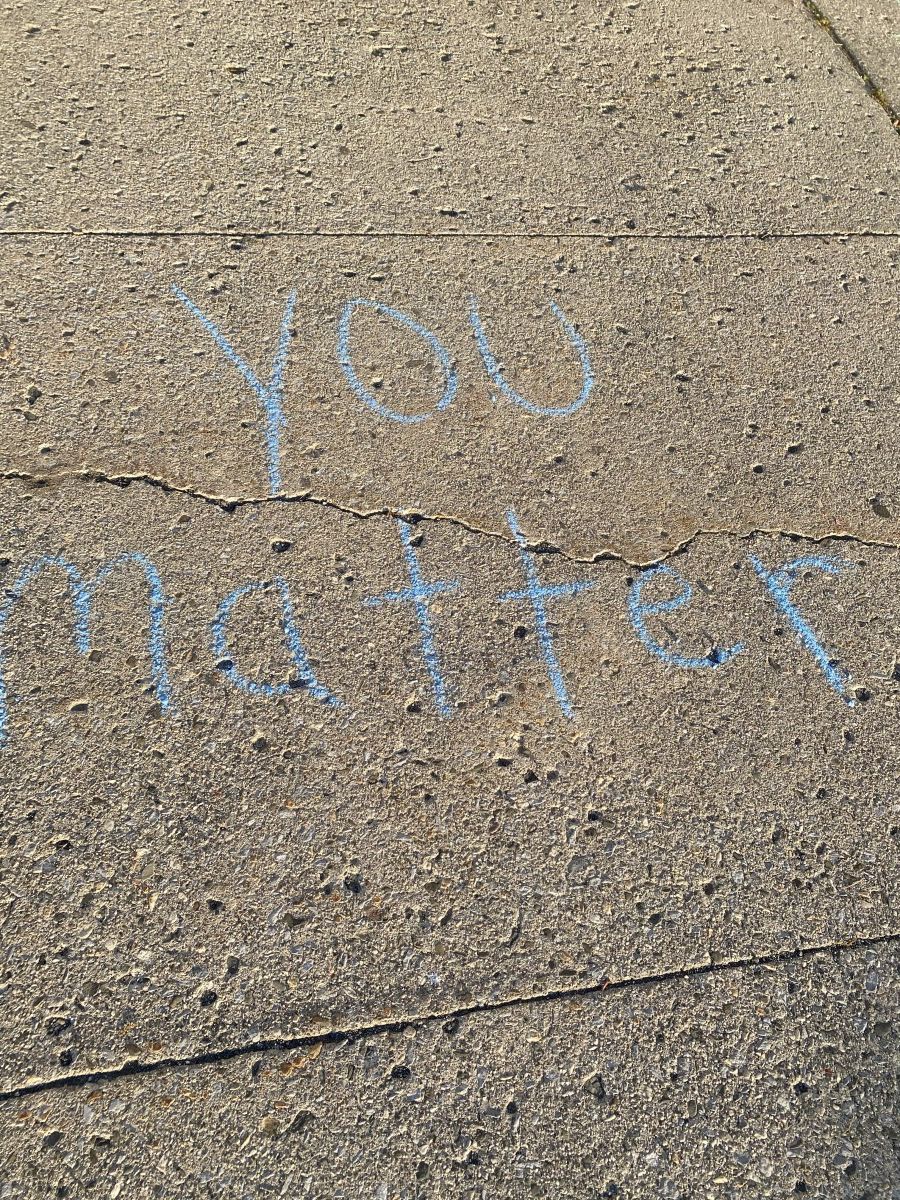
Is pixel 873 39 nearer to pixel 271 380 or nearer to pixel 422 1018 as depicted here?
pixel 271 380

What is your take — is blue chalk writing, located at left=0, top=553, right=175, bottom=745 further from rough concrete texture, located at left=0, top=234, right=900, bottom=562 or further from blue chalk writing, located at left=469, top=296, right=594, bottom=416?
blue chalk writing, located at left=469, top=296, right=594, bottom=416

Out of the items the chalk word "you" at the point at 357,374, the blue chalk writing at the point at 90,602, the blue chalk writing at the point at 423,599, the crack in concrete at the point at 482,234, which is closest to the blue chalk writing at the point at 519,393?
the chalk word "you" at the point at 357,374

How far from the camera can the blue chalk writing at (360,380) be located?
2.57m

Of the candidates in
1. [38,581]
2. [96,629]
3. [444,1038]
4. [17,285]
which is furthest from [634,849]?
[17,285]

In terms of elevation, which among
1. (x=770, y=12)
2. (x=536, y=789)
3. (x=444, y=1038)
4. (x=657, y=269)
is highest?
(x=770, y=12)

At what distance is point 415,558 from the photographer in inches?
91.2

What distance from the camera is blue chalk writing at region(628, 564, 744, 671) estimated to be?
2.22 metres

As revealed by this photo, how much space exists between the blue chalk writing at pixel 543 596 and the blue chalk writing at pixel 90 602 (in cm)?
72

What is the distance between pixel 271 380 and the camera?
8.48 feet

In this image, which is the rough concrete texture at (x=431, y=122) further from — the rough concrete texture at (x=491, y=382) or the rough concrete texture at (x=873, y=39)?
the rough concrete texture at (x=491, y=382)

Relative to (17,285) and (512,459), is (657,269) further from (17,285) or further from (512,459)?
(17,285)

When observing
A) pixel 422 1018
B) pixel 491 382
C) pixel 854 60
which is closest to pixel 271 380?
pixel 491 382

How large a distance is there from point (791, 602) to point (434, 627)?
803 millimetres

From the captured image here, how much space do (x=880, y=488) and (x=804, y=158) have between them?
56.1 inches
